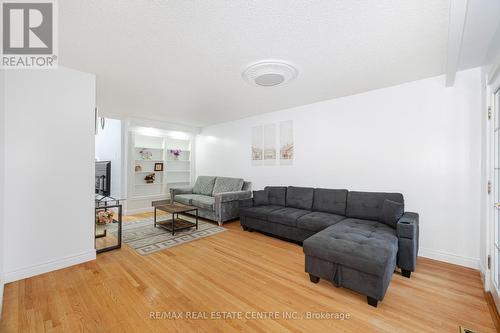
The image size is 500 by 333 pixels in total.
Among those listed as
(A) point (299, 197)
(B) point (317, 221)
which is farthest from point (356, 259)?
(A) point (299, 197)

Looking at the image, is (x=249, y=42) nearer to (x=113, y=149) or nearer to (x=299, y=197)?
(x=299, y=197)

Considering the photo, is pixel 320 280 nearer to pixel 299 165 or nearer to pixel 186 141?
pixel 299 165

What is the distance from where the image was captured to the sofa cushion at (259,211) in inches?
141

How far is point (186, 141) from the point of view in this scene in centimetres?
653

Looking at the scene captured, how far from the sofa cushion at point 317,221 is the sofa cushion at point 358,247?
1.16ft

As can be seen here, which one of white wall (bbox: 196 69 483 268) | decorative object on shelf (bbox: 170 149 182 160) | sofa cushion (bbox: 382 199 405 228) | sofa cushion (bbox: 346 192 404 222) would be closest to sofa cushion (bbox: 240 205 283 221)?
white wall (bbox: 196 69 483 268)

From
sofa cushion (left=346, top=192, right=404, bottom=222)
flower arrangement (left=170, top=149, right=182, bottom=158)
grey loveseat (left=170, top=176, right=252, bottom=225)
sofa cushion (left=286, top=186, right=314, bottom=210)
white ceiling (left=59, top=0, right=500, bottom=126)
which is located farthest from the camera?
flower arrangement (left=170, top=149, right=182, bottom=158)

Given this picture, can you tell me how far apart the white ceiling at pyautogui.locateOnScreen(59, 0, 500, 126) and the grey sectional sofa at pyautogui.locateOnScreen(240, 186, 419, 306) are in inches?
69.0

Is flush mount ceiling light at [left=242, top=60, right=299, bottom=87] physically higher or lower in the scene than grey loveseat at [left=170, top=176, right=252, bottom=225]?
higher

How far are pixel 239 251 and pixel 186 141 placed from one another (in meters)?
4.50

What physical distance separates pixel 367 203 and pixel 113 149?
6.23 m

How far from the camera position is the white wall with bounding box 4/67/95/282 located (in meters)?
2.16

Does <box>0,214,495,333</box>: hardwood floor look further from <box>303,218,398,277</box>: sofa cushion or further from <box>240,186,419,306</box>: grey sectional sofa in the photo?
<box>303,218,398,277</box>: sofa cushion

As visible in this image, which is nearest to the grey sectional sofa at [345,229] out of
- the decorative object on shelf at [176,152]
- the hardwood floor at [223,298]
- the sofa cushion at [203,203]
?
the hardwood floor at [223,298]
